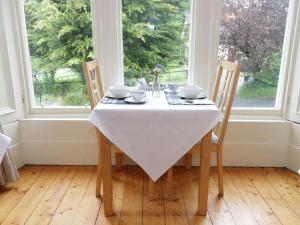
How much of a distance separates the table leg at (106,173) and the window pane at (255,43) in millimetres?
1412

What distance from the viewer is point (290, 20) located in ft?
7.60

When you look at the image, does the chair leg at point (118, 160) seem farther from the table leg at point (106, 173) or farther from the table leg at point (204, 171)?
the table leg at point (204, 171)

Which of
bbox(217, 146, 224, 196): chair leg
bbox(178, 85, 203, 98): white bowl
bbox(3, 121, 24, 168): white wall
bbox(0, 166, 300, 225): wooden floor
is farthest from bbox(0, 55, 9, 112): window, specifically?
bbox(217, 146, 224, 196): chair leg

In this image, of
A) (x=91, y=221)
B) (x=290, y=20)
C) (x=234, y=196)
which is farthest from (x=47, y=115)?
(x=290, y=20)

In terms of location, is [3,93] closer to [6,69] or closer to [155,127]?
[6,69]

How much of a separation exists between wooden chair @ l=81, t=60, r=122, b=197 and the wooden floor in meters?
0.13

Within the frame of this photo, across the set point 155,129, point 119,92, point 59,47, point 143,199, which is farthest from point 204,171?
point 59,47

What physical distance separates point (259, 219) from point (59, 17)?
7.51 feet

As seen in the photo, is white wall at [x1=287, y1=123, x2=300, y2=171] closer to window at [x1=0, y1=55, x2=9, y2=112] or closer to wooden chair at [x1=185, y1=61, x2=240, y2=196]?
wooden chair at [x1=185, y1=61, x2=240, y2=196]

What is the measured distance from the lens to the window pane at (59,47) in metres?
2.36

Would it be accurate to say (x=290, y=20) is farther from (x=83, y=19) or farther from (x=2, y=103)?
(x=2, y=103)

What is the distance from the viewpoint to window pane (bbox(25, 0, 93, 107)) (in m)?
2.36

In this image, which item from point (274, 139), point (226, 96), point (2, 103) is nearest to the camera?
point (226, 96)

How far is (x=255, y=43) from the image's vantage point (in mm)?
2414
